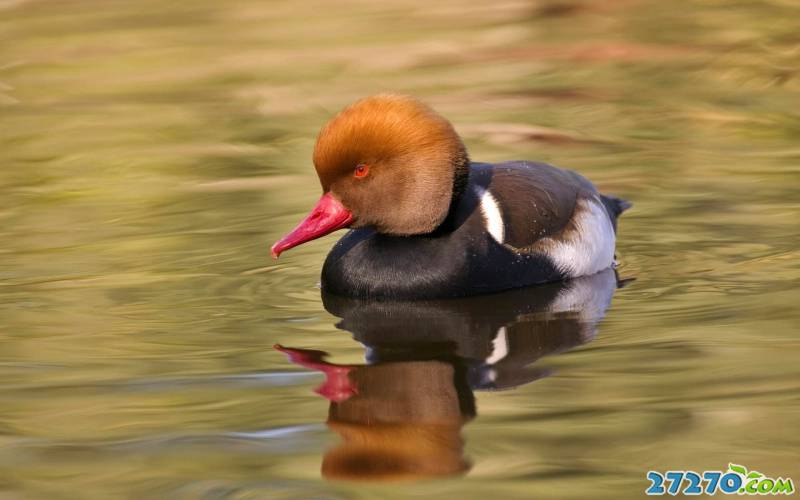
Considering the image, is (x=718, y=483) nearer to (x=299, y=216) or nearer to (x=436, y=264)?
(x=436, y=264)

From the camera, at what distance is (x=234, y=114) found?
12664mm

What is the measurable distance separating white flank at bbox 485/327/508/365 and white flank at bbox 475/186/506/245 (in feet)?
2.67

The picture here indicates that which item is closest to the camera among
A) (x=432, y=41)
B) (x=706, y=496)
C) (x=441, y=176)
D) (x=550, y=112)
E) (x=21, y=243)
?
(x=706, y=496)

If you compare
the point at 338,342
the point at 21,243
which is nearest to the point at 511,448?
the point at 338,342

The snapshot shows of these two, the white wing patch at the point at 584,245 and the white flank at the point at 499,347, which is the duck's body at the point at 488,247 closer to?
the white wing patch at the point at 584,245

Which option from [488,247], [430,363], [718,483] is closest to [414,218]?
[488,247]

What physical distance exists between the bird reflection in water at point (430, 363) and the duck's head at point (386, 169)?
1.30ft

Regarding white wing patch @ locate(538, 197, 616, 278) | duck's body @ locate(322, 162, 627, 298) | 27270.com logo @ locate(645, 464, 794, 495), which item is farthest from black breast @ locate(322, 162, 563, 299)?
27270.com logo @ locate(645, 464, 794, 495)

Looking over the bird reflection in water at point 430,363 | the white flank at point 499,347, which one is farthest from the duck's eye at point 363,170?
the white flank at point 499,347

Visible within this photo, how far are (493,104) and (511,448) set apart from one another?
741 centimetres

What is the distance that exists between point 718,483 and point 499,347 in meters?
1.83

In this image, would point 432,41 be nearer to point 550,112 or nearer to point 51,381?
point 550,112

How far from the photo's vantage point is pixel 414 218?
7406 mm

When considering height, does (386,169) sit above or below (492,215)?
above
